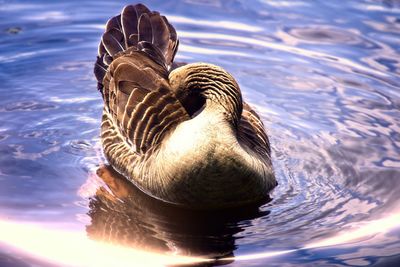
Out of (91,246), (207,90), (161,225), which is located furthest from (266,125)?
(91,246)

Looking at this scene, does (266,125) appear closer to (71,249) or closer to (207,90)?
(207,90)

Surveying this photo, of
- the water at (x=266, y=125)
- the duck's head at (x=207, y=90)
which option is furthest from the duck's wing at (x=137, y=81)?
the water at (x=266, y=125)

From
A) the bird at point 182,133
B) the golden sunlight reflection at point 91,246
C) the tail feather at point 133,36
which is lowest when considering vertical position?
the golden sunlight reflection at point 91,246

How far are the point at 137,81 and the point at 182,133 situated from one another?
1.09 meters

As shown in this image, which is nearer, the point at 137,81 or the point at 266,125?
the point at 137,81

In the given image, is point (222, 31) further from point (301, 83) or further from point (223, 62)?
point (301, 83)

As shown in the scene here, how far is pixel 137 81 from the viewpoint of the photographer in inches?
332

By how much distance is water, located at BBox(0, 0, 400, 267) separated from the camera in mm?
7242

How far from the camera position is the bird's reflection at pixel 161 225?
7.11 meters

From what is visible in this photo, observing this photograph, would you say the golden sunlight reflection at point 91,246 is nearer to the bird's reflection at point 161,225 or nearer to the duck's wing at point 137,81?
the bird's reflection at point 161,225

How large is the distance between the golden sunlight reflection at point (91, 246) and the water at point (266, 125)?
0.03m

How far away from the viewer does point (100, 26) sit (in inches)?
A: 498

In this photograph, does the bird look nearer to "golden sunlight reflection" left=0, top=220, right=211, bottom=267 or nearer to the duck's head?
the duck's head

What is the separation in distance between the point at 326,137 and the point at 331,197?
1.50 meters
